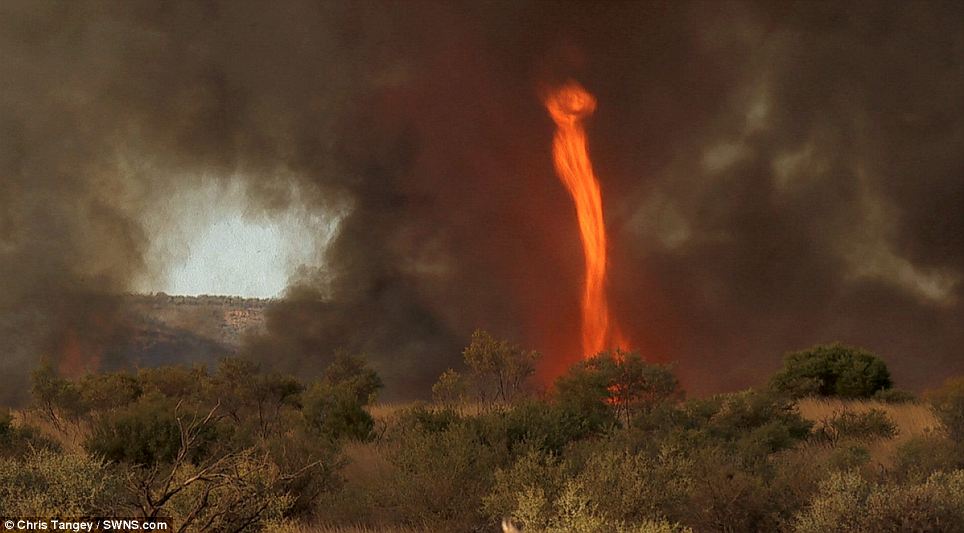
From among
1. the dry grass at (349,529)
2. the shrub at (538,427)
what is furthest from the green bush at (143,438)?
the shrub at (538,427)

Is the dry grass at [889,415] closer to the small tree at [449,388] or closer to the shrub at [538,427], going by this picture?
the shrub at [538,427]

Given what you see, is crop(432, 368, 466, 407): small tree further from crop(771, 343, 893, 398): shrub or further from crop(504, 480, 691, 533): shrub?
crop(504, 480, 691, 533): shrub

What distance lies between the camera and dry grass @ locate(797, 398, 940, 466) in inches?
683

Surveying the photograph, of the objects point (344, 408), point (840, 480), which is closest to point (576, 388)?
point (344, 408)

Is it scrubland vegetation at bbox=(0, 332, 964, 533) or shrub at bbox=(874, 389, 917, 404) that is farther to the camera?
shrub at bbox=(874, 389, 917, 404)

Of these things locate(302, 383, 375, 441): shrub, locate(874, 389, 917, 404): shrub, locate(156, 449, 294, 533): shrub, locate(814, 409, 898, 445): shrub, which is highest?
locate(874, 389, 917, 404): shrub

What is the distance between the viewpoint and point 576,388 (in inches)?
865

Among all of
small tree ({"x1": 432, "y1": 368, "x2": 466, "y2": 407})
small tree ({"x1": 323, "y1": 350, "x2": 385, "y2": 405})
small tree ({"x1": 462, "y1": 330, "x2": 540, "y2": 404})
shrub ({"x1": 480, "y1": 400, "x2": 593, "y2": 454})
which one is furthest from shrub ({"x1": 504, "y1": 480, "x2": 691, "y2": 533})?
small tree ({"x1": 323, "y1": 350, "x2": 385, "y2": 405})

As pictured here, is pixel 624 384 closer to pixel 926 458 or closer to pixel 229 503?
pixel 926 458

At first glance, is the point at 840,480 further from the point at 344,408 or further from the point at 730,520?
the point at 344,408

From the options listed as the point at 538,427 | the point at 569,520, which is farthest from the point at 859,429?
the point at 569,520

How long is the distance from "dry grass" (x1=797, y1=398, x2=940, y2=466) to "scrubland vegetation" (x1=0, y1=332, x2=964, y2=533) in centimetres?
17

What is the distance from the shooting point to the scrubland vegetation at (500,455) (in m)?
9.55

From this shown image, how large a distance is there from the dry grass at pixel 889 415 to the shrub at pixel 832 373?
1068mm
